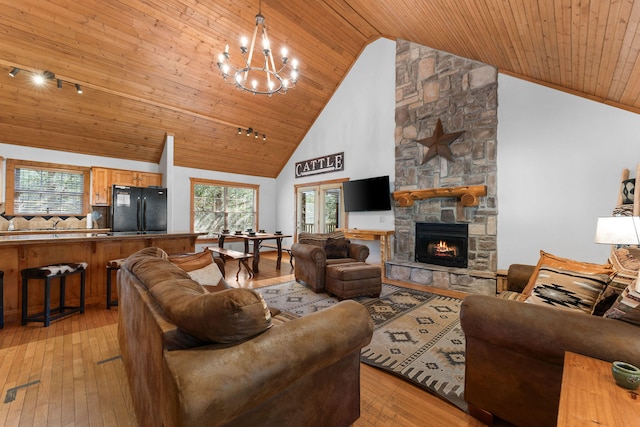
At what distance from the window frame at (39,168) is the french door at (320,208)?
15.6ft

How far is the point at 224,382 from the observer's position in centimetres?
87

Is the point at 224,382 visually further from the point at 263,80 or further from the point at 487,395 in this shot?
the point at 263,80

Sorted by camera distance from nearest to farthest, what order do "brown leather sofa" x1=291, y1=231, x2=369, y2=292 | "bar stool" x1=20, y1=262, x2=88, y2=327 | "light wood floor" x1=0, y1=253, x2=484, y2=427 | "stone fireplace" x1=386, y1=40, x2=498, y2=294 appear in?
1. "light wood floor" x1=0, y1=253, x2=484, y2=427
2. "bar stool" x1=20, y1=262, x2=88, y2=327
3. "brown leather sofa" x1=291, y1=231, x2=369, y2=292
4. "stone fireplace" x1=386, y1=40, x2=498, y2=294

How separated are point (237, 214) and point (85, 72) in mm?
4504

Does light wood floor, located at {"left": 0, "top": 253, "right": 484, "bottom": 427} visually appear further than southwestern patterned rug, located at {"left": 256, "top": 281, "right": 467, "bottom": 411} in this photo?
No

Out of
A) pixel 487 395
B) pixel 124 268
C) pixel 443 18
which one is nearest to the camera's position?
pixel 487 395

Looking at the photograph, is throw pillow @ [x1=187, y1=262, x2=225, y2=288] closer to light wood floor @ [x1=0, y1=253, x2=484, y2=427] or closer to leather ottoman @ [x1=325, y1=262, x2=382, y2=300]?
light wood floor @ [x1=0, y1=253, x2=484, y2=427]

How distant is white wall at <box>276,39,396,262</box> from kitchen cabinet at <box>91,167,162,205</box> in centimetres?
411

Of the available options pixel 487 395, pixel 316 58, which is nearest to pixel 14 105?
pixel 316 58

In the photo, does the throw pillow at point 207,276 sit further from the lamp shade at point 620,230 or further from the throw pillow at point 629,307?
the lamp shade at point 620,230

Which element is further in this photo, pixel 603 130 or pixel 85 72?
pixel 85 72

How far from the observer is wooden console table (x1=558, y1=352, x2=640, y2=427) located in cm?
80

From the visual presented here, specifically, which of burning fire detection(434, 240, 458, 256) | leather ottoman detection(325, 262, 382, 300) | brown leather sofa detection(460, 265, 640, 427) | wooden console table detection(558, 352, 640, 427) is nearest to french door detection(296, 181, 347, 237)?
burning fire detection(434, 240, 458, 256)

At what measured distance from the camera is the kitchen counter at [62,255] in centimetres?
294
